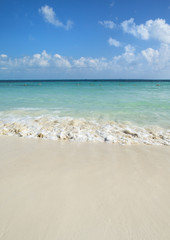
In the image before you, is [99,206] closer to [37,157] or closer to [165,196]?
[165,196]

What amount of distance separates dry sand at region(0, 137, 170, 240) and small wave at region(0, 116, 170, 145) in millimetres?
889

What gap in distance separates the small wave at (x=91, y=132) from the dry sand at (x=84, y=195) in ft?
2.92

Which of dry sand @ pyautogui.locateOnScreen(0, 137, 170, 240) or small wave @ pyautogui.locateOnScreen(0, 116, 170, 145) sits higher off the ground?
A: small wave @ pyautogui.locateOnScreen(0, 116, 170, 145)

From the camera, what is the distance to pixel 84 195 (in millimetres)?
2422

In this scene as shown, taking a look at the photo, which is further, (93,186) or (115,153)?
(115,153)

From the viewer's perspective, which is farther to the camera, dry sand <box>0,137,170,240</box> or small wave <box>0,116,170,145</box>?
small wave <box>0,116,170,145</box>

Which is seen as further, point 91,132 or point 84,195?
point 91,132

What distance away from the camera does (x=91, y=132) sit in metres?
5.52

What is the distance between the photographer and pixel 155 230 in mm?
1878

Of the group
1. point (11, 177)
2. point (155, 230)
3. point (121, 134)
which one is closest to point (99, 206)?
point (155, 230)

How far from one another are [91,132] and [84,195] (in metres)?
3.20

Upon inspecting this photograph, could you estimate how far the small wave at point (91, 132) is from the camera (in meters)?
4.89

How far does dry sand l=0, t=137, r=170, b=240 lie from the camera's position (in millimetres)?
1877

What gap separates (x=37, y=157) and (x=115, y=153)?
6.65ft
